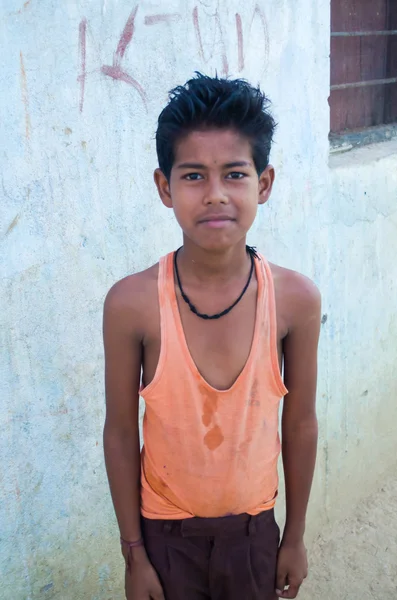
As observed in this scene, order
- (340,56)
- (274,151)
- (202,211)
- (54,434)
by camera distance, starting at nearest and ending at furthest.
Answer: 1. (202,211)
2. (54,434)
3. (274,151)
4. (340,56)

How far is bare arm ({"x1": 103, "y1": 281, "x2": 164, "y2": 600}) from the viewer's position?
1464 mm

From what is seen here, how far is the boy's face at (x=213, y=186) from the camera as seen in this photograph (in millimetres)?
1371

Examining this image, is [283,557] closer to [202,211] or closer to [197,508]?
[197,508]

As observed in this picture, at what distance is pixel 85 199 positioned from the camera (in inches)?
77.4

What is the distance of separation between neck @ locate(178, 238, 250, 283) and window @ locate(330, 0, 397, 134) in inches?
71.0

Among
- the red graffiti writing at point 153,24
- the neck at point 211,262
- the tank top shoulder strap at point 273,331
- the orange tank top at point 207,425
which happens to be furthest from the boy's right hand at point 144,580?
the red graffiti writing at point 153,24

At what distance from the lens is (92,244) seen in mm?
2016

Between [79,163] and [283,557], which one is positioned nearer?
[283,557]

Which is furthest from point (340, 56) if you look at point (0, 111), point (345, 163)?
point (0, 111)

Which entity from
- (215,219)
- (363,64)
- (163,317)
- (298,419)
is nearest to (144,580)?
(298,419)

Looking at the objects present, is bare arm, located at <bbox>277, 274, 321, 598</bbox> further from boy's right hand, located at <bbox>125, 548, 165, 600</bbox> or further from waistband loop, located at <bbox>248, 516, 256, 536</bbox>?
boy's right hand, located at <bbox>125, 548, 165, 600</bbox>

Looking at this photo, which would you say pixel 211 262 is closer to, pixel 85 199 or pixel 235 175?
pixel 235 175

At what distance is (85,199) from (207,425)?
84cm

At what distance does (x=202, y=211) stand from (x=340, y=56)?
82.3 inches
